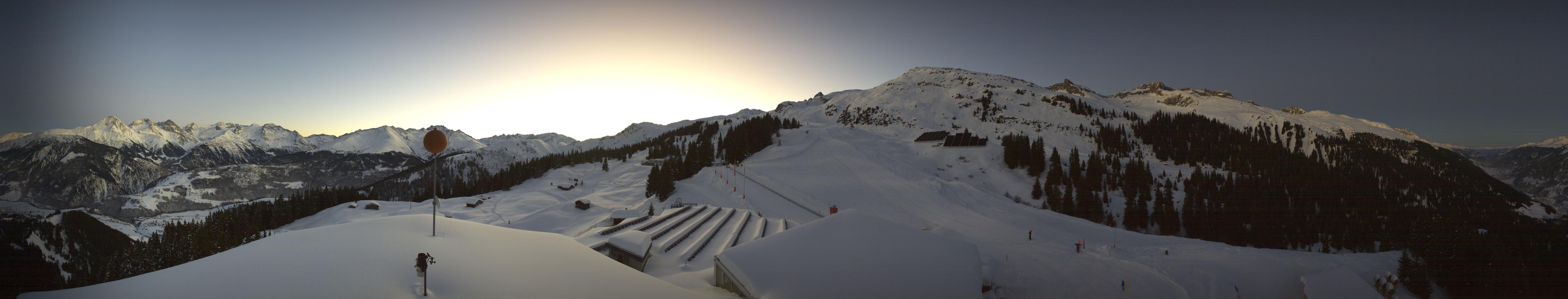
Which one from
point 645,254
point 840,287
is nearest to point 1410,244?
point 840,287

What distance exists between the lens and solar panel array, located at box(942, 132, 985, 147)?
68000 mm

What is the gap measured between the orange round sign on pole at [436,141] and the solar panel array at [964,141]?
66.5 metres

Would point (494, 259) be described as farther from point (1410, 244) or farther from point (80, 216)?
point (80, 216)

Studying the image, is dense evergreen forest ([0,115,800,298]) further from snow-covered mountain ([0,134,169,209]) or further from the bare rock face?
the bare rock face

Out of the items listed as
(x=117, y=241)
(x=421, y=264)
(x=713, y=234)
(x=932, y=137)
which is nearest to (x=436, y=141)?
(x=421, y=264)

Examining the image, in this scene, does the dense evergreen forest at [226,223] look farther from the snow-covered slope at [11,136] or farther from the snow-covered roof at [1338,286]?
the snow-covered roof at [1338,286]

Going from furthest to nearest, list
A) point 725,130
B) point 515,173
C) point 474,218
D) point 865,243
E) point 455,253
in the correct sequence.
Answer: point 725,130, point 515,173, point 474,218, point 865,243, point 455,253

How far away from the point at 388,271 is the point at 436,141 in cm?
315

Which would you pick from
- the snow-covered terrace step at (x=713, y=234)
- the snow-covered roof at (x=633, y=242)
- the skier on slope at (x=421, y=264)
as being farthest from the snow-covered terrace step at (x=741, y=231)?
the skier on slope at (x=421, y=264)

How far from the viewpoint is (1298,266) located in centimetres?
2288

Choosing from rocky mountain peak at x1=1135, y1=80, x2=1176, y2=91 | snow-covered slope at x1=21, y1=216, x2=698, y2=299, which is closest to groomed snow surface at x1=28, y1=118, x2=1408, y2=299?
snow-covered slope at x1=21, y1=216, x2=698, y2=299

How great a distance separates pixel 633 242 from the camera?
19688 millimetres

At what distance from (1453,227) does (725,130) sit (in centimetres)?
10309

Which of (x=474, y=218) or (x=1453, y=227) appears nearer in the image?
(x=1453, y=227)
